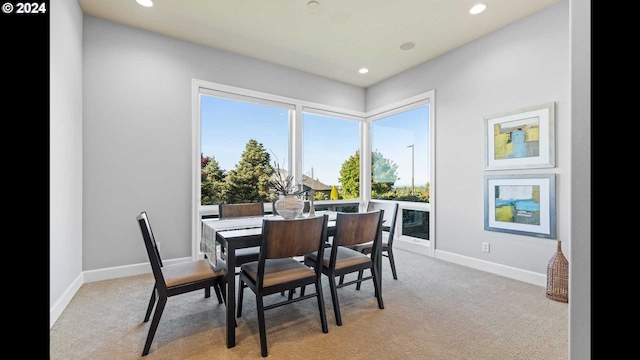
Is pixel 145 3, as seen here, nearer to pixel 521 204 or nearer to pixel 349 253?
pixel 349 253

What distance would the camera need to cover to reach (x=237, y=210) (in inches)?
114

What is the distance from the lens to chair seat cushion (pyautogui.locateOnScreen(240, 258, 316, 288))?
6.06 ft

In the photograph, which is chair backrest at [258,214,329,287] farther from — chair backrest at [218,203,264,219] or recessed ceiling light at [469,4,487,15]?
recessed ceiling light at [469,4,487,15]

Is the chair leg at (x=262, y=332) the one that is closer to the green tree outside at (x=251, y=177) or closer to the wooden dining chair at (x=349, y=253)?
the wooden dining chair at (x=349, y=253)

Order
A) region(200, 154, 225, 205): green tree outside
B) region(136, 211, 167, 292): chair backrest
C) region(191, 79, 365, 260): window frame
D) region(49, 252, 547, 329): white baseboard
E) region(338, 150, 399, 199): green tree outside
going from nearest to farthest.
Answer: region(136, 211, 167, 292): chair backrest, region(49, 252, 547, 329): white baseboard, region(191, 79, 365, 260): window frame, region(200, 154, 225, 205): green tree outside, region(338, 150, 399, 199): green tree outside

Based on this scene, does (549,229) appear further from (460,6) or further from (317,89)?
(317,89)

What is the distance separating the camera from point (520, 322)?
208cm

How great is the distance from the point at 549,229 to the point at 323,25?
332 cm

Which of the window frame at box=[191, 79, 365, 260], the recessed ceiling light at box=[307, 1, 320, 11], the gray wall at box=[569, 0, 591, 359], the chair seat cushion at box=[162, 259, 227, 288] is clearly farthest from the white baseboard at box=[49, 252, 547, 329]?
the recessed ceiling light at box=[307, 1, 320, 11]

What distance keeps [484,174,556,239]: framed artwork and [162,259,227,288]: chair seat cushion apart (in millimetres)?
3086

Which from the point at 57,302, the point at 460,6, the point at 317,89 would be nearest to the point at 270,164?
the point at 317,89

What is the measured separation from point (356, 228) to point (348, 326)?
29.3 inches

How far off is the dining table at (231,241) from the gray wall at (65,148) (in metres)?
1.17
